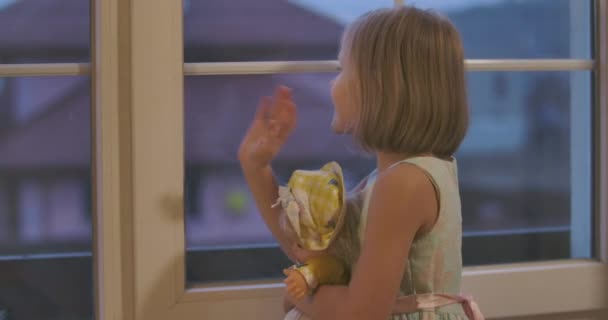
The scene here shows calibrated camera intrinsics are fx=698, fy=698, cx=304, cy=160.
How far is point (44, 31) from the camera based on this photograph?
1349 mm

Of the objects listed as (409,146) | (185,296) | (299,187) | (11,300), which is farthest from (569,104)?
(11,300)

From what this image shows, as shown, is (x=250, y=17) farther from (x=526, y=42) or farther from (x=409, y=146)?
(x=526, y=42)

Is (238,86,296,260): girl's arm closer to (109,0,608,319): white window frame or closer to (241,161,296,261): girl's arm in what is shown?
(241,161,296,261): girl's arm

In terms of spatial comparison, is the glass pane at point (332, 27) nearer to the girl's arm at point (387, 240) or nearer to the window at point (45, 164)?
the window at point (45, 164)

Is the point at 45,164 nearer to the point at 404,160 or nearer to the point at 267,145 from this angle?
the point at 267,145

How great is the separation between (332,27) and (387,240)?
574 mm

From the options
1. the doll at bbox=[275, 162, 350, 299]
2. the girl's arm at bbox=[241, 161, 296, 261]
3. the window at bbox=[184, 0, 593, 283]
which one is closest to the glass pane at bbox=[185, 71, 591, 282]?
the window at bbox=[184, 0, 593, 283]

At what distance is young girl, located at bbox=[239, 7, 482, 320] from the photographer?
1.03 metres

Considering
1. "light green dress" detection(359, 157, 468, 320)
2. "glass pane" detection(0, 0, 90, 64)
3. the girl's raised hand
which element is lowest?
"light green dress" detection(359, 157, 468, 320)

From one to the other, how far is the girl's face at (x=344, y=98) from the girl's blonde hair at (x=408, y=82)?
1 centimetres

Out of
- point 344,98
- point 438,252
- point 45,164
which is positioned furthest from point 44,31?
point 438,252

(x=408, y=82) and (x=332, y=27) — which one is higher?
(x=332, y=27)

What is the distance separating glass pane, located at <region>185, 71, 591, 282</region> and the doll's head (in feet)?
1.07

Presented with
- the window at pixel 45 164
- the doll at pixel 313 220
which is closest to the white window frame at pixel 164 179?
the window at pixel 45 164
